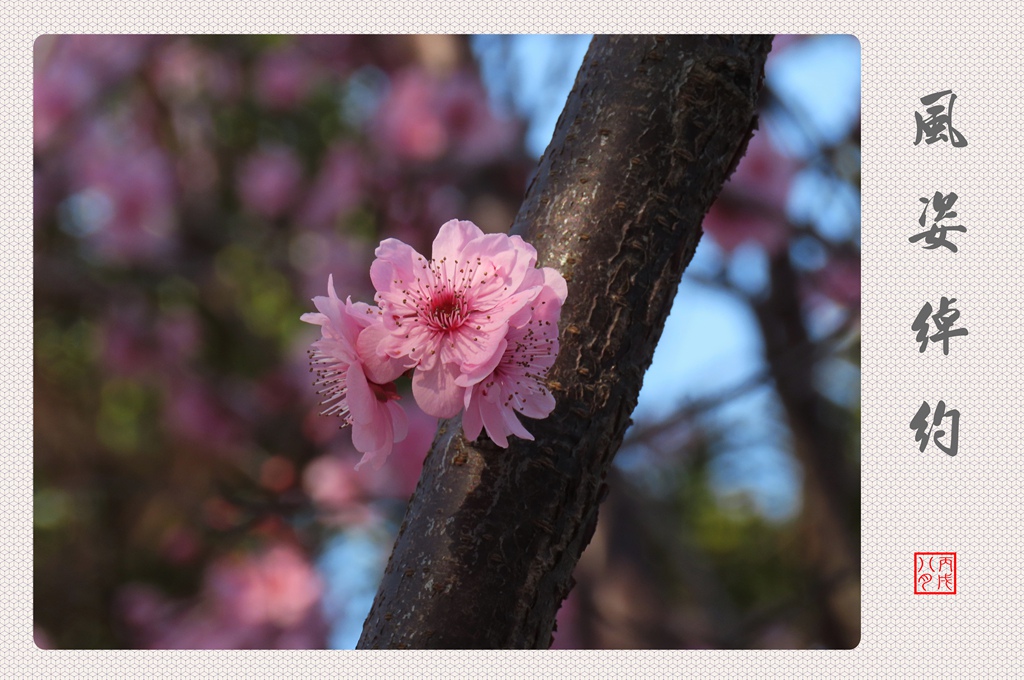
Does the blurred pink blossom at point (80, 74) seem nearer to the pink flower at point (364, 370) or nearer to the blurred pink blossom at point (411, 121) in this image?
the blurred pink blossom at point (411, 121)

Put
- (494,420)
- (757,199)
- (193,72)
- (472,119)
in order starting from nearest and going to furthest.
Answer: (494,420) → (757,199) → (472,119) → (193,72)

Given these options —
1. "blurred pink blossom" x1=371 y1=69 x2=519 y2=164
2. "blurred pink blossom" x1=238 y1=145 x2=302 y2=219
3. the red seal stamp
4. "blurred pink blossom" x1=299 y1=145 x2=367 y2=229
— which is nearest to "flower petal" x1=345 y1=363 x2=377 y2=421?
the red seal stamp

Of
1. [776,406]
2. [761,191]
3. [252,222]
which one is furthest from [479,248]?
[252,222]

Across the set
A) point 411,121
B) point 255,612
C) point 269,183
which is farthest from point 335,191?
point 255,612

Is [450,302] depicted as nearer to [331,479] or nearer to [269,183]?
[331,479]

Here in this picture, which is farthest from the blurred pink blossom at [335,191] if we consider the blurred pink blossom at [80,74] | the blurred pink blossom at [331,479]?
the blurred pink blossom at [331,479]

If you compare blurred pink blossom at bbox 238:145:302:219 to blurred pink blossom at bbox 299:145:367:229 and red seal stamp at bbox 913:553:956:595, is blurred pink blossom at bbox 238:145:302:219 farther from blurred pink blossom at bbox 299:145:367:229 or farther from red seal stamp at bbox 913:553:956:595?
red seal stamp at bbox 913:553:956:595

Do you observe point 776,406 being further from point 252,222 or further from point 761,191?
point 252,222
